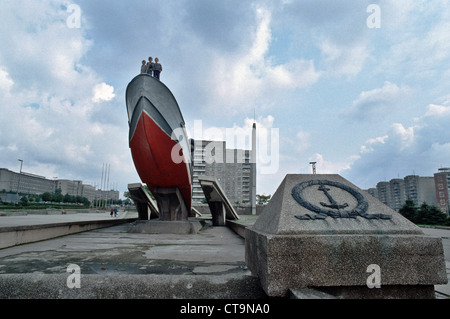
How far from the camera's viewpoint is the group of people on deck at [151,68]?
10.7 metres

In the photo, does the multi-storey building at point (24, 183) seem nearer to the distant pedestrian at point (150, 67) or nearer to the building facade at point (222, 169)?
the building facade at point (222, 169)

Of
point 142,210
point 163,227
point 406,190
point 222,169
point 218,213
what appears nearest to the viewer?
point 163,227

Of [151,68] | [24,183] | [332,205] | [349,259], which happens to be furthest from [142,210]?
[24,183]

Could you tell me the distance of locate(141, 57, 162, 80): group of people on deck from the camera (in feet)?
35.2

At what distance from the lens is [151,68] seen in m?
10.8

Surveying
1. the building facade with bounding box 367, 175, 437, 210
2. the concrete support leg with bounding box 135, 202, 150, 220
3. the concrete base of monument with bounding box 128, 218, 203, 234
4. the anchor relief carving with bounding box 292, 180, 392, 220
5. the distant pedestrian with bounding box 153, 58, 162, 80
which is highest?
the distant pedestrian with bounding box 153, 58, 162, 80

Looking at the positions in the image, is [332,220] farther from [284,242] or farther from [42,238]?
[42,238]

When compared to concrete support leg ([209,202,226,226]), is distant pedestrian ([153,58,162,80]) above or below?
above

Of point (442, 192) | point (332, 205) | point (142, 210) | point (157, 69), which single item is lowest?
point (142, 210)

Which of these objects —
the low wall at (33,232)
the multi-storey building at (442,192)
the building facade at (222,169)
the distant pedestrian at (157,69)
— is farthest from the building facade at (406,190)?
the low wall at (33,232)

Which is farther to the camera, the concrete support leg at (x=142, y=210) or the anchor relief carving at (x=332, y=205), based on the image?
the concrete support leg at (x=142, y=210)

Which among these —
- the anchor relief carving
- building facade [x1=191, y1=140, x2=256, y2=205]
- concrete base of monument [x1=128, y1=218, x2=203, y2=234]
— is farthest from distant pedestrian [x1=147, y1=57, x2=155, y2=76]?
building facade [x1=191, y1=140, x2=256, y2=205]

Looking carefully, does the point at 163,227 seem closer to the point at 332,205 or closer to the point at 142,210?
the point at 142,210

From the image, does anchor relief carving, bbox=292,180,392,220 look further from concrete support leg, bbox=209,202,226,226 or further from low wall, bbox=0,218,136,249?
concrete support leg, bbox=209,202,226,226
